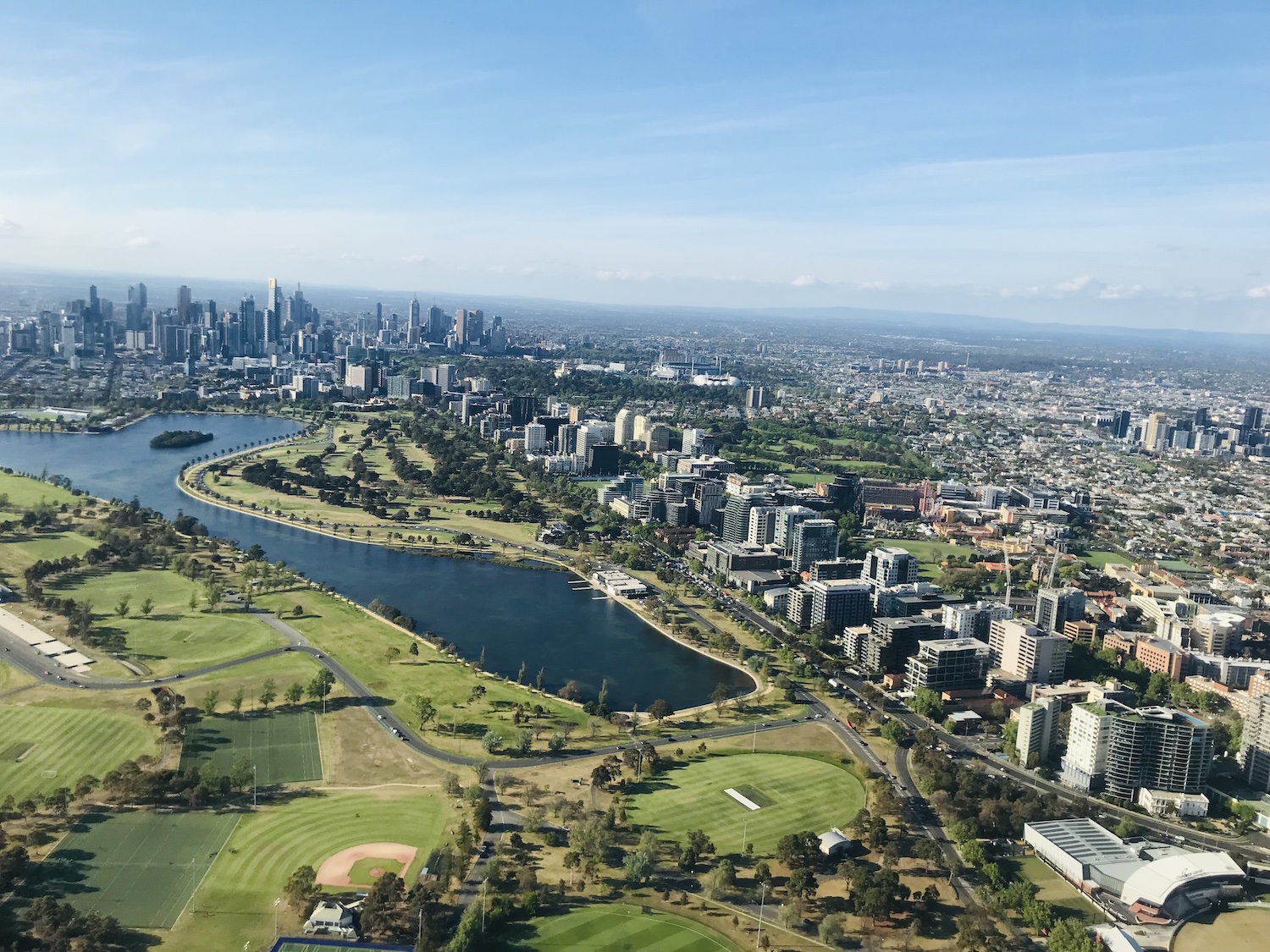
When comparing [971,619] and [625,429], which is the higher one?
[625,429]

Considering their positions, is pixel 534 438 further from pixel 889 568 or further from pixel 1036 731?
pixel 1036 731

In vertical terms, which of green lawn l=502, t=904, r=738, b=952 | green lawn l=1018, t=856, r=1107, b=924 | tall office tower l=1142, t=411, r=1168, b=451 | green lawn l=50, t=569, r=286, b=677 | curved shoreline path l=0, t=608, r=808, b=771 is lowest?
green lawn l=502, t=904, r=738, b=952

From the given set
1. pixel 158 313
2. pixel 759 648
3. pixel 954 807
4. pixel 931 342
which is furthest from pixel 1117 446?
pixel 931 342

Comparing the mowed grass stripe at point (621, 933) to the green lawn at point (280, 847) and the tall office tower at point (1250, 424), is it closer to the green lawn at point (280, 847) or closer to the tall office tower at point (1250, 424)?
the green lawn at point (280, 847)

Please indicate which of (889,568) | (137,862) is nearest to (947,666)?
(889,568)

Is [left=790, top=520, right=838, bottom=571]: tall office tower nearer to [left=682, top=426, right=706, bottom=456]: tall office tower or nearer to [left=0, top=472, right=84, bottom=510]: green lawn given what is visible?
[left=682, top=426, right=706, bottom=456]: tall office tower

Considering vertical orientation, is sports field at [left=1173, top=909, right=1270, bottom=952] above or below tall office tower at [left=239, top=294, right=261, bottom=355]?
below

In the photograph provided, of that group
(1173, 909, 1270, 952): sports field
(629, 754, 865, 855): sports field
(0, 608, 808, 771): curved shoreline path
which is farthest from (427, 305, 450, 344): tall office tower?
(1173, 909, 1270, 952): sports field
